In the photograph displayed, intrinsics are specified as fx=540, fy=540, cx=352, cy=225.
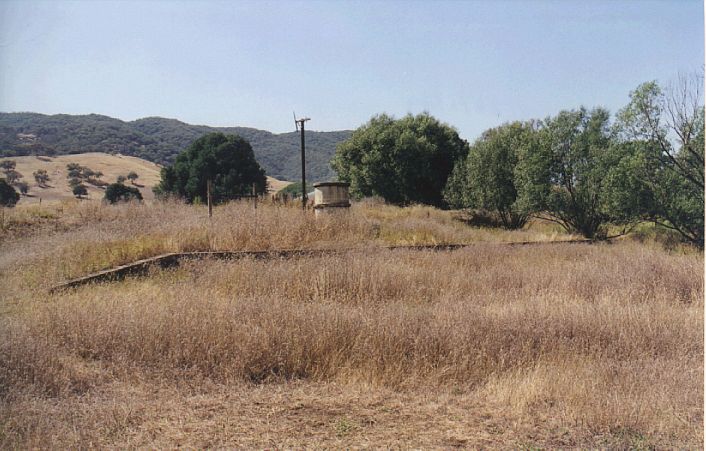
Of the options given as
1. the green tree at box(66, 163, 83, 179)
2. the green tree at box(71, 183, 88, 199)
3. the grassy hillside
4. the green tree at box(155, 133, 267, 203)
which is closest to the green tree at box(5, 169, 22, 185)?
the grassy hillside

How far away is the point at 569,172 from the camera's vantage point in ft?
71.0

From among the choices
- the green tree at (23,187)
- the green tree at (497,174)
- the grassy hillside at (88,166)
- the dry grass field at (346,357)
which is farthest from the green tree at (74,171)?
the green tree at (497,174)

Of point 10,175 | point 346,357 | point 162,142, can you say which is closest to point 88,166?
point 162,142

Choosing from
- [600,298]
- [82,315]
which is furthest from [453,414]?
[600,298]

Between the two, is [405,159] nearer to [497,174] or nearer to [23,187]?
[497,174]

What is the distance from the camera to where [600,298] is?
27.9ft

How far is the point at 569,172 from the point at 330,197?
10.4m

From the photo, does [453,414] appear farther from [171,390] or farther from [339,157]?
[339,157]

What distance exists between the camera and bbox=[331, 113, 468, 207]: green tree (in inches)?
1258

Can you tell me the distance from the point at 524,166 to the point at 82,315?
19361mm

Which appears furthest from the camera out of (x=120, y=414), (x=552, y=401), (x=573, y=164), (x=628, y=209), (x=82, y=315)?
(x=573, y=164)

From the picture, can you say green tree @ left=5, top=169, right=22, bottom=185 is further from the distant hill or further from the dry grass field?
the distant hill

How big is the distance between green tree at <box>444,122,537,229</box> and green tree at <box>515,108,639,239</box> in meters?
1.73

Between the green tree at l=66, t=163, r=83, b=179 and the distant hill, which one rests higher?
the distant hill
